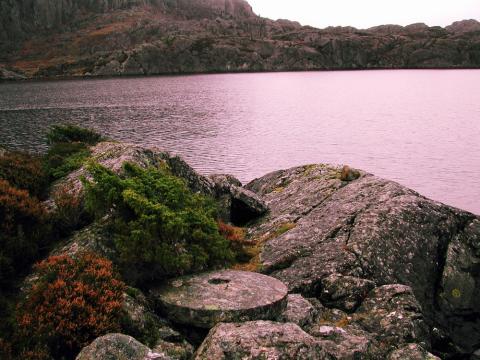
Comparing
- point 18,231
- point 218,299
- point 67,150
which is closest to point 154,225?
point 218,299

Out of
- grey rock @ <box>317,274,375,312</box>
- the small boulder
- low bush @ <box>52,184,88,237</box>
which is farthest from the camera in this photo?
the small boulder

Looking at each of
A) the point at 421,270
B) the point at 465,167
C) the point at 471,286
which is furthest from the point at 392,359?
the point at 465,167

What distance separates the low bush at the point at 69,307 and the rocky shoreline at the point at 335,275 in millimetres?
778

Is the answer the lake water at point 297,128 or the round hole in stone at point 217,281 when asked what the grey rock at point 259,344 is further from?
the lake water at point 297,128

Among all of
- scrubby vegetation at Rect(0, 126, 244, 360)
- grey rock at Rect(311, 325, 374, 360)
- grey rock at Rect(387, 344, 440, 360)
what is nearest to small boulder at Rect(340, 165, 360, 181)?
scrubby vegetation at Rect(0, 126, 244, 360)

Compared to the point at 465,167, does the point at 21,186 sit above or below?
above

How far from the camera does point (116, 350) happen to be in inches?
344

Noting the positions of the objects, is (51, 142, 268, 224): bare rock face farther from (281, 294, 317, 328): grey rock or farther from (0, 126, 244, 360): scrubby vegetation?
(281, 294, 317, 328): grey rock

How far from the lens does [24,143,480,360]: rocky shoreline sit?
981 cm

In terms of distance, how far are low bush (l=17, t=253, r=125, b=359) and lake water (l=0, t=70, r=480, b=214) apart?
115ft

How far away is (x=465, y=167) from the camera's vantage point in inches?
1893

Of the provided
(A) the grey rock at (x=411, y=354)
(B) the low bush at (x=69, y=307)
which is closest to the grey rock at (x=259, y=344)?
(B) the low bush at (x=69, y=307)

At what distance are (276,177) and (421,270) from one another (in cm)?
1258

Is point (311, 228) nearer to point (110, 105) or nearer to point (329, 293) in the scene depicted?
point (329, 293)
